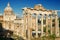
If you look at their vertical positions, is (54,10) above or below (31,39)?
above

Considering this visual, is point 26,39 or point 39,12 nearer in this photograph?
point 26,39

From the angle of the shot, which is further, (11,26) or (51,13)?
(11,26)

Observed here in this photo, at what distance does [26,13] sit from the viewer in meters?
19.2

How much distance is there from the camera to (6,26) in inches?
1278

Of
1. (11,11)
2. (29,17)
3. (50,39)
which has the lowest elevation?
(50,39)

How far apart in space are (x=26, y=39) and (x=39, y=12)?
487 centimetres

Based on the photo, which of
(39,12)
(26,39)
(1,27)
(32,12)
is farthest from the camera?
(1,27)

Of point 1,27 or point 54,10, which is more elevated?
point 54,10

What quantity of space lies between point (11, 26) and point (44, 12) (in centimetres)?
1329

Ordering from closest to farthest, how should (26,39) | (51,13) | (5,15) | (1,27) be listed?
(26,39) → (51,13) → (1,27) → (5,15)

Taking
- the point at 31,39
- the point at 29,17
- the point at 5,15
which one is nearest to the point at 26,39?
the point at 31,39

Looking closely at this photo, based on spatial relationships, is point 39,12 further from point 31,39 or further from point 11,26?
point 11,26

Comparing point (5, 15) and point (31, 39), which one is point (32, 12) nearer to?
point (31, 39)

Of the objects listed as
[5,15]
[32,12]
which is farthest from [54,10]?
[5,15]
